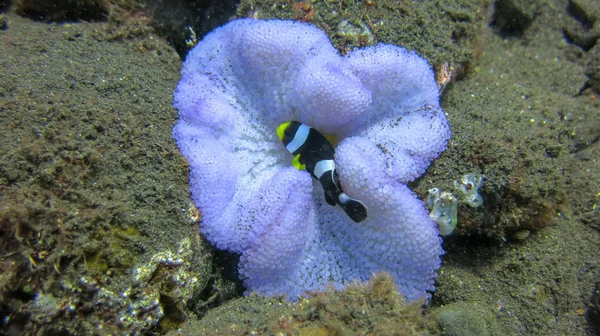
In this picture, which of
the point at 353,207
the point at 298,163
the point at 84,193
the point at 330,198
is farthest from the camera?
the point at 298,163

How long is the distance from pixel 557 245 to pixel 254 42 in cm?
332

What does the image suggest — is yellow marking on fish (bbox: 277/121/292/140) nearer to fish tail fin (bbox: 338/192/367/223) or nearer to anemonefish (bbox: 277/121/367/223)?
anemonefish (bbox: 277/121/367/223)

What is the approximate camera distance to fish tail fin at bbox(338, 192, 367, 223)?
9.51 feet

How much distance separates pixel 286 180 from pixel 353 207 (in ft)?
1.92

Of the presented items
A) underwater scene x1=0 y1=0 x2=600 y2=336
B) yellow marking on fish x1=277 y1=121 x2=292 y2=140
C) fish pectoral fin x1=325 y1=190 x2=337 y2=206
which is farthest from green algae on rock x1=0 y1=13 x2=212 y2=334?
fish pectoral fin x1=325 y1=190 x2=337 y2=206

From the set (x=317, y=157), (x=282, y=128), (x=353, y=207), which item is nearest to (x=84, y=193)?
(x=282, y=128)

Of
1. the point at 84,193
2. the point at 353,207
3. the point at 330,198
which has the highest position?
the point at 353,207

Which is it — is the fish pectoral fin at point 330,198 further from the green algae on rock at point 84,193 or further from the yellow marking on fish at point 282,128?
the green algae on rock at point 84,193

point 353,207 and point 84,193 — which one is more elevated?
point 353,207

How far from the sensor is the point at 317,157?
3.14 metres

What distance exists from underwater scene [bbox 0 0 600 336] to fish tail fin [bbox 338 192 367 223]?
0.02 meters

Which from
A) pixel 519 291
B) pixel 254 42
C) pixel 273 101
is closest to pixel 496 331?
pixel 519 291

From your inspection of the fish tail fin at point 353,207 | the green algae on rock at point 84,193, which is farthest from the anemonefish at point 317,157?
the green algae on rock at point 84,193

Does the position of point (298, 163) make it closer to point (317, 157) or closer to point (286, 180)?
point (317, 157)
